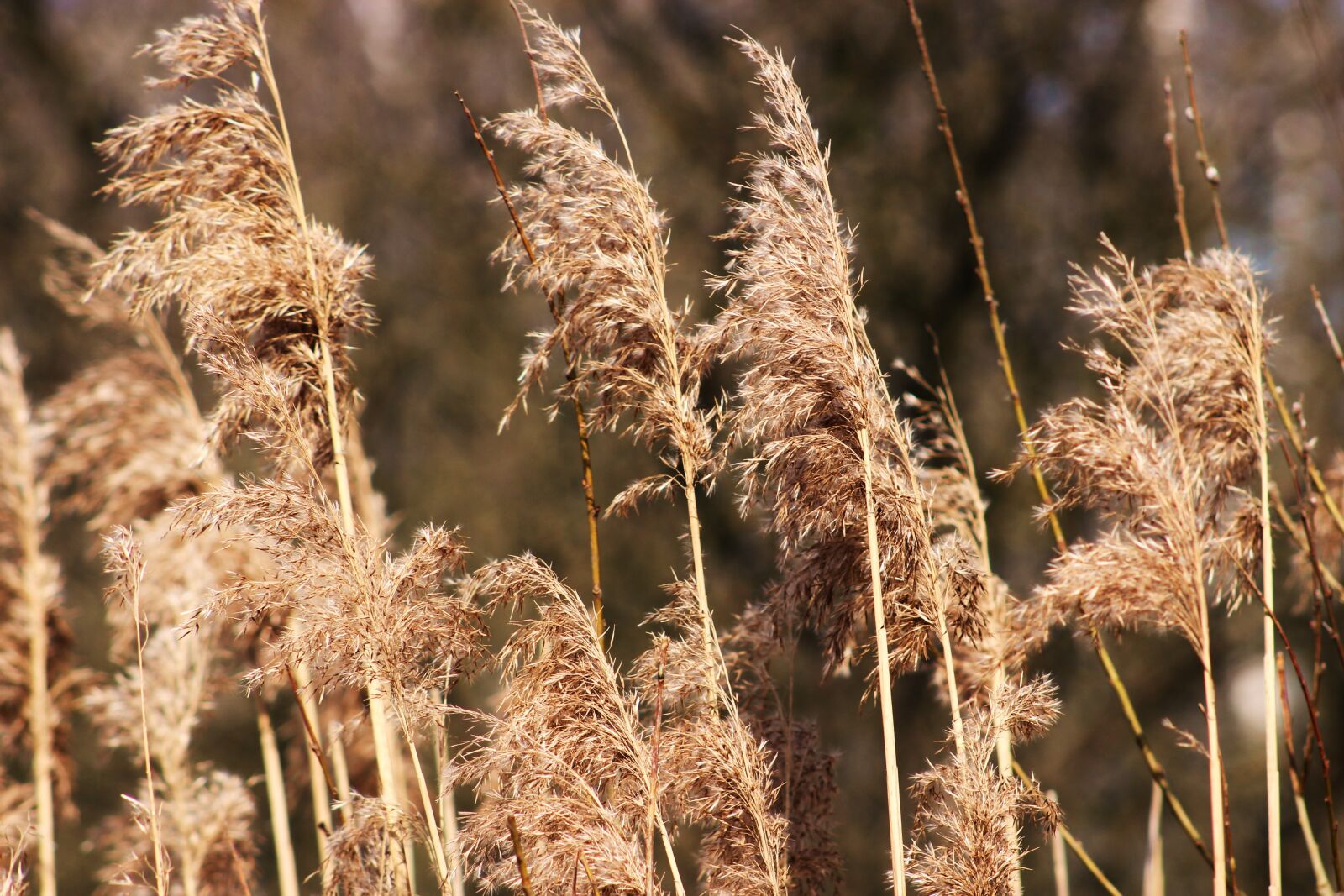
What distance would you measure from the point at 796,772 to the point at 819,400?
70cm

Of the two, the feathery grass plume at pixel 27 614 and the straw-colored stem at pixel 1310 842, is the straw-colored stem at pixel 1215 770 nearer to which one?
the straw-colored stem at pixel 1310 842

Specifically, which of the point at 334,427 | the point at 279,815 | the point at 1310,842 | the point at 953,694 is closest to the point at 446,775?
the point at 334,427

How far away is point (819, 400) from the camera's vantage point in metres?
1.64

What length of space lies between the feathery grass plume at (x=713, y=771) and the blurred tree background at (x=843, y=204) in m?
4.47

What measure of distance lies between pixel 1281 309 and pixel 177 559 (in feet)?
20.1

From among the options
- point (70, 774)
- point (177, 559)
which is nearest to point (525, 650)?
point (177, 559)

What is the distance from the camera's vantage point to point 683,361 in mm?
1723

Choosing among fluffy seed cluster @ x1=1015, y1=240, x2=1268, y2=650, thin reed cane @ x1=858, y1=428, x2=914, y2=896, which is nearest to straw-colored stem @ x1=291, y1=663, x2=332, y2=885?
thin reed cane @ x1=858, y1=428, x2=914, y2=896

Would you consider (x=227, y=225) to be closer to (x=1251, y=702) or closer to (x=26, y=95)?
(x=1251, y=702)

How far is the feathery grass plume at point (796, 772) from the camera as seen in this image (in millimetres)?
1853

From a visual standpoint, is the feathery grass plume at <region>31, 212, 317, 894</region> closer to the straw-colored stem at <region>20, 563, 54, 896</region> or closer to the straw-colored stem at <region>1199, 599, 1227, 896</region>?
the straw-colored stem at <region>20, 563, 54, 896</region>

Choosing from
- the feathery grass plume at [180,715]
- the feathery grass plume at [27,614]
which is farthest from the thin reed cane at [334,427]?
the feathery grass plume at [27,614]

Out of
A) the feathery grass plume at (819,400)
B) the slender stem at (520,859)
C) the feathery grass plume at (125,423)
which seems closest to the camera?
the slender stem at (520,859)

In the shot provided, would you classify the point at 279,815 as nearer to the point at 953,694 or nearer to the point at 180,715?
the point at 180,715
